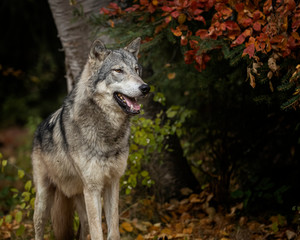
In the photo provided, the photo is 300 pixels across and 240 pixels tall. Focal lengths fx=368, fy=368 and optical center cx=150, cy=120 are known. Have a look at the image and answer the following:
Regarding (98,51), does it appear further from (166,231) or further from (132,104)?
(166,231)

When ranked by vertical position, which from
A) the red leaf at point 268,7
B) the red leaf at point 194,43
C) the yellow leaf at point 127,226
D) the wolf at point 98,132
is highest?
the red leaf at point 268,7

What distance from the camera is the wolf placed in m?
3.58

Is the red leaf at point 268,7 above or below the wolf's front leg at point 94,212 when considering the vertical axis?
above

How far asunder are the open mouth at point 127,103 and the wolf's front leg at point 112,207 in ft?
2.46

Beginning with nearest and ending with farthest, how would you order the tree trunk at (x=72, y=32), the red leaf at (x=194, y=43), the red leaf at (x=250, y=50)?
the red leaf at (x=250, y=50)
the red leaf at (x=194, y=43)
the tree trunk at (x=72, y=32)

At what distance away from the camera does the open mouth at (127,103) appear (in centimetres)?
355

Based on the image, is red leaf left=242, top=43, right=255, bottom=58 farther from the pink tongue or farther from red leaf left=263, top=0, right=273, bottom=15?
the pink tongue

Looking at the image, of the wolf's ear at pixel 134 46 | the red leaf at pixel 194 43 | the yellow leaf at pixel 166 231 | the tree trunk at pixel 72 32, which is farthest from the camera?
the tree trunk at pixel 72 32

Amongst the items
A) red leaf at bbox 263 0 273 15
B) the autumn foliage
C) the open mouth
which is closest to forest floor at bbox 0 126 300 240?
the open mouth

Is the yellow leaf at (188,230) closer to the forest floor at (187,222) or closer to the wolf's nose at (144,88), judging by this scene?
the forest floor at (187,222)

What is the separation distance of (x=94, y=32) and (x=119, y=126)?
1.72m

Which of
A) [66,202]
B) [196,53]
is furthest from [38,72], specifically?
[196,53]

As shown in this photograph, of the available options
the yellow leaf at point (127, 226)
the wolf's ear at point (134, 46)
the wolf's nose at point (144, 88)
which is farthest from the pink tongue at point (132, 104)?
the yellow leaf at point (127, 226)

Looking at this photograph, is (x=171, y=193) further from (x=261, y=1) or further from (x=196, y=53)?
(x=261, y=1)
